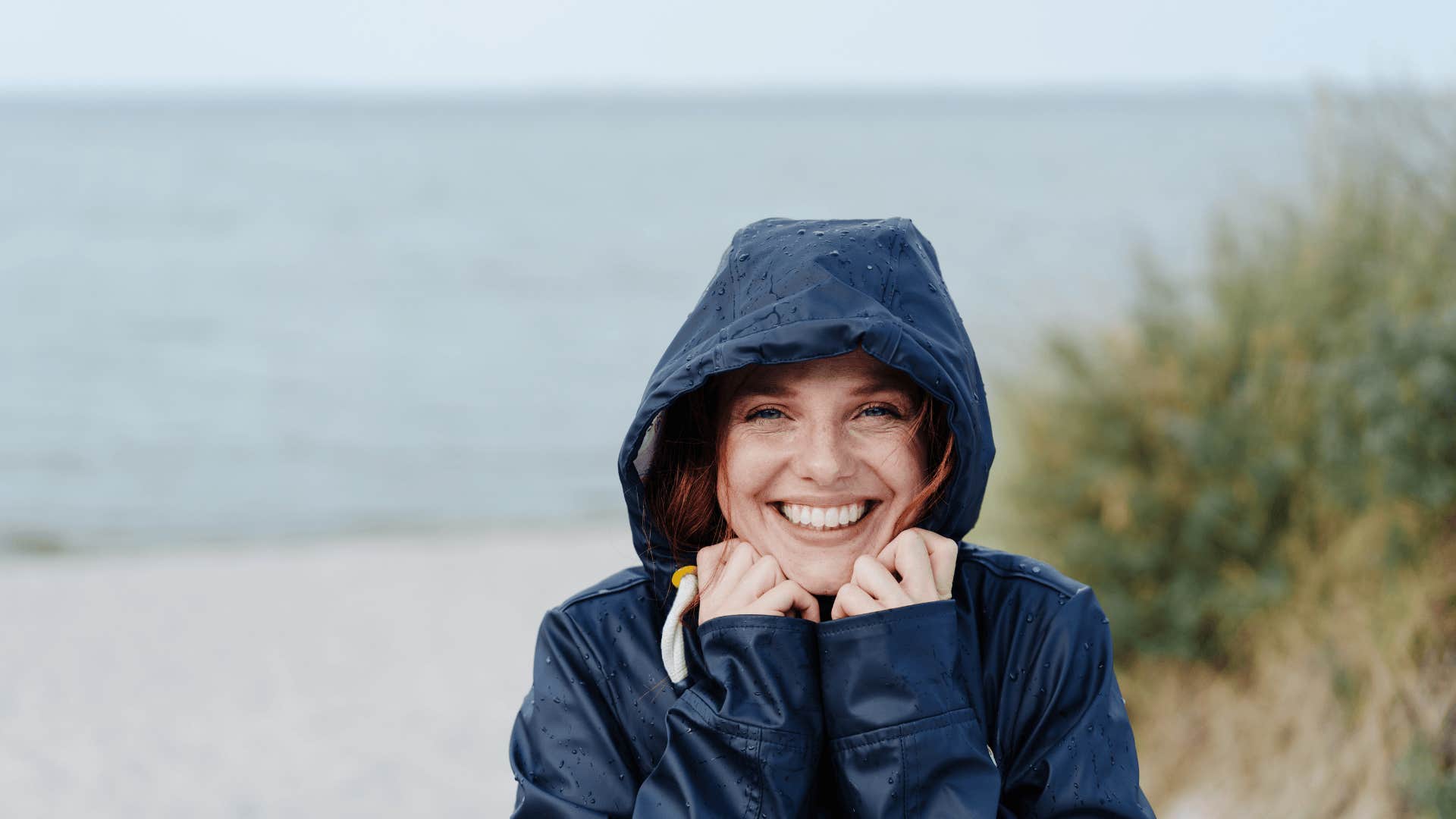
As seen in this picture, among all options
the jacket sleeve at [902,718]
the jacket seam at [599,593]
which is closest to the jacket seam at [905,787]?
the jacket sleeve at [902,718]

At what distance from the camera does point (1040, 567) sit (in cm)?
228

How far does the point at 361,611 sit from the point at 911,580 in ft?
24.5

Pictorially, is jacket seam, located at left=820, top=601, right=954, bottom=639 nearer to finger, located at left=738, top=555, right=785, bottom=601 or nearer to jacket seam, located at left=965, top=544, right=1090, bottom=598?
finger, located at left=738, top=555, right=785, bottom=601

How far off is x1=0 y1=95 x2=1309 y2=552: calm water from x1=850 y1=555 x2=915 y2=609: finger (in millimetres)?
4017

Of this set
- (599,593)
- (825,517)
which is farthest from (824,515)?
(599,593)

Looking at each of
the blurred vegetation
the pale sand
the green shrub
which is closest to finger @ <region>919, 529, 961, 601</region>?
the blurred vegetation

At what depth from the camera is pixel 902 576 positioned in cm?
209

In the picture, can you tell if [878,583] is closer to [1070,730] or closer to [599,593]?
[1070,730]

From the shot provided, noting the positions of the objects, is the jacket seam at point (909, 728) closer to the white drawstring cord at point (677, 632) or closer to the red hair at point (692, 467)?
the white drawstring cord at point (677, 632)

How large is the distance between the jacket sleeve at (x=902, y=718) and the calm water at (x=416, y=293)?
4.10m

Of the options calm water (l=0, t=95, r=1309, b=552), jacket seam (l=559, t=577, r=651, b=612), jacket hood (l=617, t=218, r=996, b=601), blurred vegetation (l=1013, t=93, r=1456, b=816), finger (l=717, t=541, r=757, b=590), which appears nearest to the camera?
jacket hood (l=617, t=218, r=996, b=601)

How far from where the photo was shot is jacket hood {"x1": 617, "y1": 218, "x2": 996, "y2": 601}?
2.04 meters

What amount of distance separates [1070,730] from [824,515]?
52 cm

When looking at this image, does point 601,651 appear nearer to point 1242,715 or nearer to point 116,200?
point 1242,715
